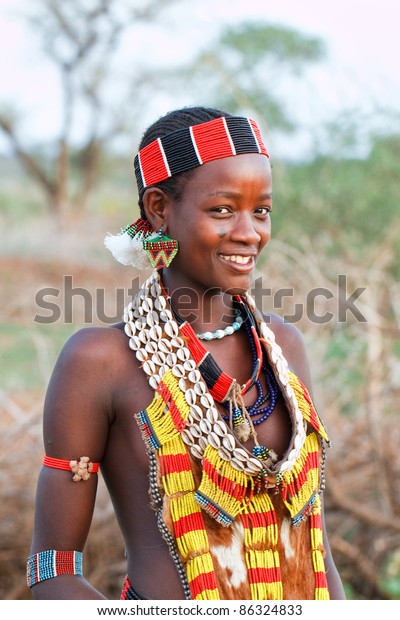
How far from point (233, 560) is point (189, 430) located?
1.16 feet

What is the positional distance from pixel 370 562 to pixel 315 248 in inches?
138

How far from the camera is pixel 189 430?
1987mm

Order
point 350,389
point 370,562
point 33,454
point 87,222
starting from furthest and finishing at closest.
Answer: point 87,222, point 350,389, point 370,562, point 33,454

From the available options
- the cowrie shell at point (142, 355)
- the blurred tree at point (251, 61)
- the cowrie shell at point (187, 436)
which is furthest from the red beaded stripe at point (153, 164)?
the blurred tree at point (251, 61)

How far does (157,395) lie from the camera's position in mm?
2012

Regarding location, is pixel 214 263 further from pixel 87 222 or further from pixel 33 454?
pixel 87 222

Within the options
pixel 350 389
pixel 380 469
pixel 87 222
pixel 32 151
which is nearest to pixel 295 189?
pixel 350 389

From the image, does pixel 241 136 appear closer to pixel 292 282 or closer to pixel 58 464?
pixel 58 464

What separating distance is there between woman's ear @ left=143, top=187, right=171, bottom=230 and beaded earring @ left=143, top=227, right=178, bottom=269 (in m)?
0.03

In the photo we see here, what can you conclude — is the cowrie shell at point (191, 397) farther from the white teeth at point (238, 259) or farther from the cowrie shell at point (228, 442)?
the white teeth at point (238, 259)

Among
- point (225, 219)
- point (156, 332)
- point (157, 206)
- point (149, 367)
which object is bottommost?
point (149, 367)

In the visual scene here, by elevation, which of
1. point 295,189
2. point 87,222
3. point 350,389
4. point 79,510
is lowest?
point 79,510

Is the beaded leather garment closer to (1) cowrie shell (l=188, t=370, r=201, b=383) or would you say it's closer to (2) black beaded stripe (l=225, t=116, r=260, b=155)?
(1) cowrie shell (l=188, t=370, r=201, b=383)

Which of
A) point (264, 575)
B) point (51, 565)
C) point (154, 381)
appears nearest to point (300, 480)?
point (264, 575)
